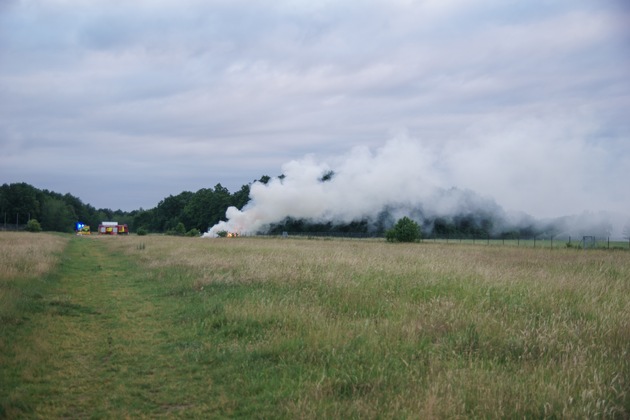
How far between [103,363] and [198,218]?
4770 inches

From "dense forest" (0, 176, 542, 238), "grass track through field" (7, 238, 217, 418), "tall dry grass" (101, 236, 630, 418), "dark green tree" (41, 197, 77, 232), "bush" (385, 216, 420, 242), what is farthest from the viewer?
"dark green tree" (41, 197, 77, 232)

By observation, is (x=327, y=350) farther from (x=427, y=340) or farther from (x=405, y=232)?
(x=405, y=232)

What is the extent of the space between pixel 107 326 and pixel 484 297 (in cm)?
809

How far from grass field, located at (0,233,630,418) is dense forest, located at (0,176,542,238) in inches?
2361

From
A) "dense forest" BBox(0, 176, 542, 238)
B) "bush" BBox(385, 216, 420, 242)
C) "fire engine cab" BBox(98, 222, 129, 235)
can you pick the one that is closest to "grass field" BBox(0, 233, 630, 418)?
"bush" BBox(385, 216, 420, 242)

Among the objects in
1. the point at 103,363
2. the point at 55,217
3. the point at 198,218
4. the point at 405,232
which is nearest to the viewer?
the point at 103,363

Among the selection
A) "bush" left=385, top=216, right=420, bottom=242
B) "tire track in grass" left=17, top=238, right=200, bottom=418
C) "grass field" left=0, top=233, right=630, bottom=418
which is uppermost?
"bush" left=385, top=216, right=420, bottom=242

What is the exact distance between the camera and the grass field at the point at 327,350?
580 centimetres

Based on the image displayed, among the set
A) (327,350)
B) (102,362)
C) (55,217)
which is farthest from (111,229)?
(327,350)

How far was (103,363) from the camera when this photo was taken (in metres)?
7.66

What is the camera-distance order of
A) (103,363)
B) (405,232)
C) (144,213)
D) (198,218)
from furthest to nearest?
(144,213) → (198,218) → (405,232) → (103,363)

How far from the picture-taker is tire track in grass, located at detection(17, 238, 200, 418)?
6.04 m

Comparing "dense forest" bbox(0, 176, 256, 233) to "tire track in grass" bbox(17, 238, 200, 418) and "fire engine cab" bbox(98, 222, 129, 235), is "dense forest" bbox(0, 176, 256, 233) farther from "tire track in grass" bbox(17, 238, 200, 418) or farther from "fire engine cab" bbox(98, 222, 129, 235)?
"tire track in grass" bbox(17, 238, 200, 418)

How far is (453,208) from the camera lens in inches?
3898
